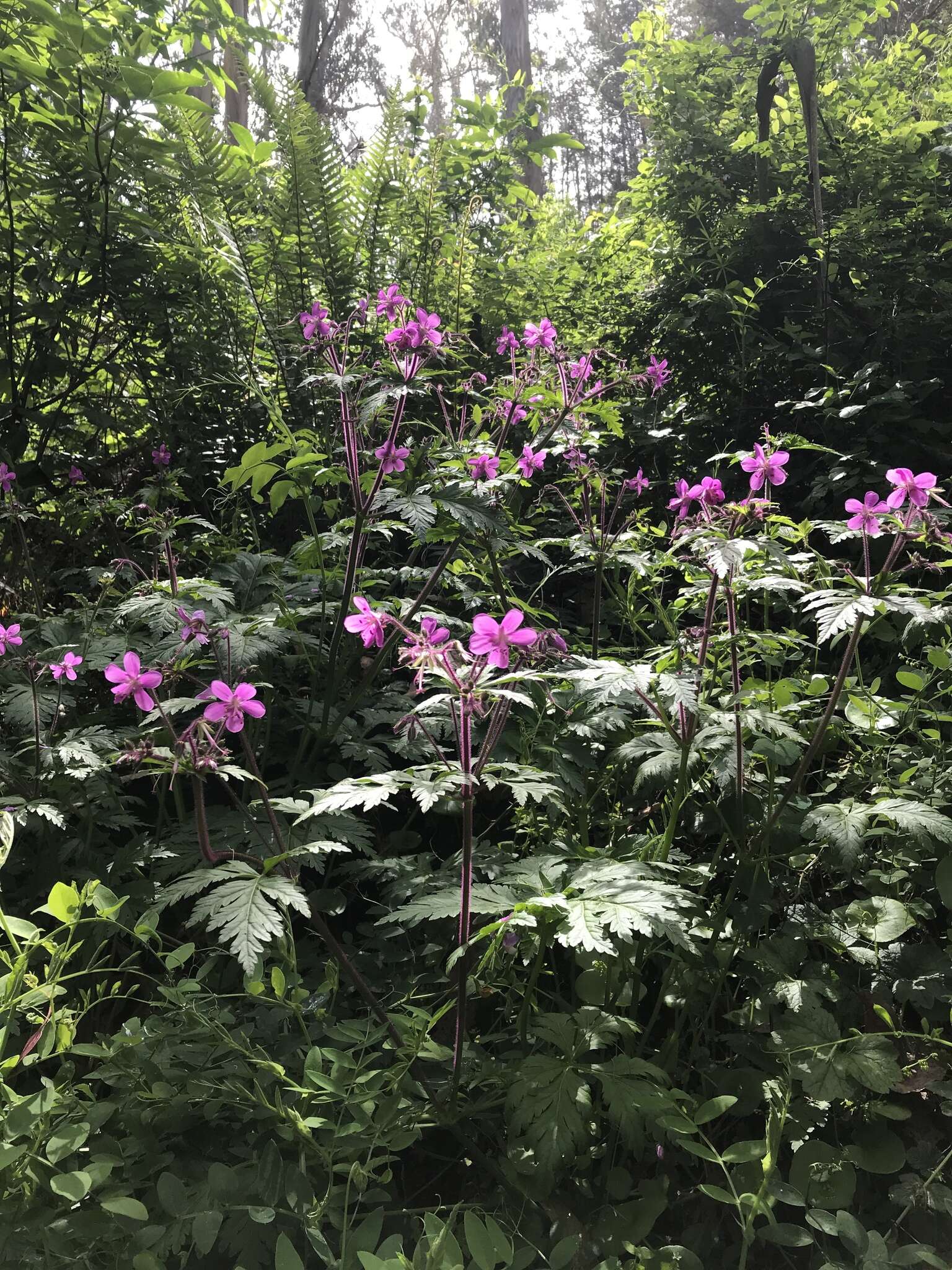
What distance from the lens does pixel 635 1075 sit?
4.77 feet

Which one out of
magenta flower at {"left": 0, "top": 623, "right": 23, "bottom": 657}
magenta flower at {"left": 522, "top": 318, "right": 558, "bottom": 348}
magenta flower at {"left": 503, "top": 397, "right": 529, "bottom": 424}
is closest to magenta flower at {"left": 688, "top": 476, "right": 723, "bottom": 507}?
magenta flower at {"left": 503, "top": 397, "right": 529, "bottom": 424}

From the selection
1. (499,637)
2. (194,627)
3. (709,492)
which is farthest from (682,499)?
(194,627)

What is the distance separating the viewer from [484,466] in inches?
79.0

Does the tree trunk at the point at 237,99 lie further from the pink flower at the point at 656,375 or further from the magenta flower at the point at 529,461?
the magenta flower at the point at 529,461

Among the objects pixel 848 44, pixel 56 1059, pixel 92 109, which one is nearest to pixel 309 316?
pixel 92 109

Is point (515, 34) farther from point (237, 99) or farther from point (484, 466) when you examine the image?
point (484, 466)

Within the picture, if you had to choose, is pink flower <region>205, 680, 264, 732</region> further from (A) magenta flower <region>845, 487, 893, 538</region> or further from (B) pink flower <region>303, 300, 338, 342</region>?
(A) magenta flower <region>845, 487, 893, 538</region>

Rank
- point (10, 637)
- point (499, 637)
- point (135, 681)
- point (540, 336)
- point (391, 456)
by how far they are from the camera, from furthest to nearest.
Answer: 1. point (540, 336)
2. point (391, 456)
3. point (10, 637)
4. point (135, 681)
5. point (499, 637)

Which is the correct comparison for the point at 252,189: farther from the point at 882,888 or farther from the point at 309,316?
the point at 882,888

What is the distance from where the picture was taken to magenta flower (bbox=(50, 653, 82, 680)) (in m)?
1.81

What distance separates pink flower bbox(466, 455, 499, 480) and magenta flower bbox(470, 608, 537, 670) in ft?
2.60

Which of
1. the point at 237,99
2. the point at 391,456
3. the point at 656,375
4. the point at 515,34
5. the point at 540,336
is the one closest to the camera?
the point at 391,456

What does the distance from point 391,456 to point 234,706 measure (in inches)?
33.2

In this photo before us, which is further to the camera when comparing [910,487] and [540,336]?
[540,336]
